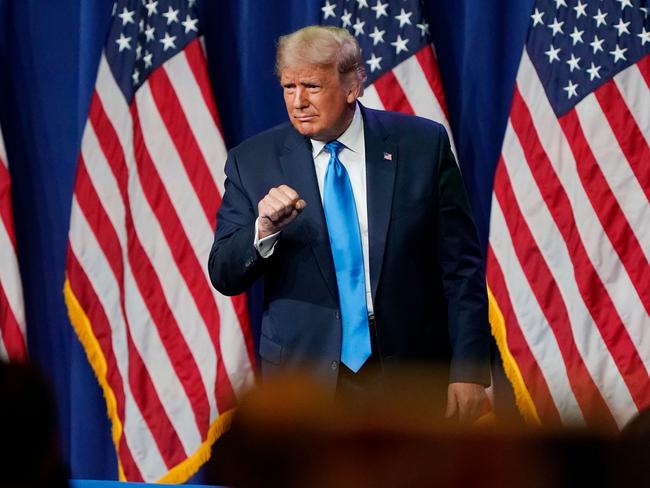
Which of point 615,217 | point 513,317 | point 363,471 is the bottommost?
point 513,317

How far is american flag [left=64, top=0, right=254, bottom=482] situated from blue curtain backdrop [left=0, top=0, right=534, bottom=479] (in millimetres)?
181

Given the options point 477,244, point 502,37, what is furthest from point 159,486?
point 502,37

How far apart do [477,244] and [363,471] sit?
2.10 metres

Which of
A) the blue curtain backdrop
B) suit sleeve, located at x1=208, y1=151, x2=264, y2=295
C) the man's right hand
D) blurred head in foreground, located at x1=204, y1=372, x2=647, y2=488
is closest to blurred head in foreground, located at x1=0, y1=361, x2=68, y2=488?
blurred head in foreground, located at x1=204, y1=372, x2=647, y2=488

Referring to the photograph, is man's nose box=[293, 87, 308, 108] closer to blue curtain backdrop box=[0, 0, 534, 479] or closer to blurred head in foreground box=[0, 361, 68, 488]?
blue curtain backdrop box=[0, 0, 534, 479]

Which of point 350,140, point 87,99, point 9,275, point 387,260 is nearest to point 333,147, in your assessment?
point 350,140

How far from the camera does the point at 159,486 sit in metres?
1.87

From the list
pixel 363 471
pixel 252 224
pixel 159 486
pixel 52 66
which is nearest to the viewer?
pixel 363 471

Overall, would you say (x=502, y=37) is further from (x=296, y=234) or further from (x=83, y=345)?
(x=83, y=345)

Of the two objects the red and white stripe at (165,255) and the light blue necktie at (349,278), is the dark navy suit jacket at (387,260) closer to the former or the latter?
the light blue necktie at (349,278)

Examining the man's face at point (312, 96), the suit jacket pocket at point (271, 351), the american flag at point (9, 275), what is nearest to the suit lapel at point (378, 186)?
the man's face at point (312, 96)

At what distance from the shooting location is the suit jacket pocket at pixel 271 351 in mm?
2574

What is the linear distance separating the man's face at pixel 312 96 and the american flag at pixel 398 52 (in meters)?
1.11

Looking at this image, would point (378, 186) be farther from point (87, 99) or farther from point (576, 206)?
point (87, 99)
